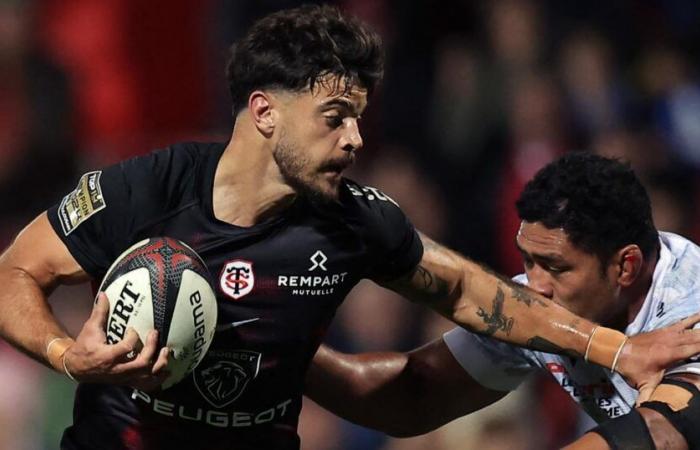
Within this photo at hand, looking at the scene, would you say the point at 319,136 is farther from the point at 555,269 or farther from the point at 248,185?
the point at 555,269

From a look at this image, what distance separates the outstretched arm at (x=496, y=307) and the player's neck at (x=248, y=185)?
23.8 inches

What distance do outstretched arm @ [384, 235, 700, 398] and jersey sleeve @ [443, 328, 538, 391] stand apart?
50 centimetres

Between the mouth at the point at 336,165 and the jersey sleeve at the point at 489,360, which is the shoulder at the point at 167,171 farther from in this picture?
the jersey sleeve at the point at 489,360

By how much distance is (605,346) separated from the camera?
5324mm

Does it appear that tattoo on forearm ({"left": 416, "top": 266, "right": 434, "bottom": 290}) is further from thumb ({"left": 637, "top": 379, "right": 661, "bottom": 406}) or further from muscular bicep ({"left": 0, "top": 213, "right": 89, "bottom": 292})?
muscular bicep ({"left": 0, "top": 213, "right": 89, "bottom": 292})

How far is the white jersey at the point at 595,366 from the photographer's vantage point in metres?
5.61

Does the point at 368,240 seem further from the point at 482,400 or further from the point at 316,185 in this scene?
the point at 482,400

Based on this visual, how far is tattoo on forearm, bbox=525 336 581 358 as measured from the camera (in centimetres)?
543

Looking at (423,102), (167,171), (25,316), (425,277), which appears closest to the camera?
(25,316)

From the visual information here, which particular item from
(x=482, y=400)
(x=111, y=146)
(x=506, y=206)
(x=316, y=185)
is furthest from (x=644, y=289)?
(x=111, y=146)

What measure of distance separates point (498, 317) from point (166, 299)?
1.39m

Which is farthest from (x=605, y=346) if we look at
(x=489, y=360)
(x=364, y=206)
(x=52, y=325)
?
(x=52, y=325)

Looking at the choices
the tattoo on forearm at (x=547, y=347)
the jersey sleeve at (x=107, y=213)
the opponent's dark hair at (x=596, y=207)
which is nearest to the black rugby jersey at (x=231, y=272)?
the jersey sleeve at (x=107, y=213)

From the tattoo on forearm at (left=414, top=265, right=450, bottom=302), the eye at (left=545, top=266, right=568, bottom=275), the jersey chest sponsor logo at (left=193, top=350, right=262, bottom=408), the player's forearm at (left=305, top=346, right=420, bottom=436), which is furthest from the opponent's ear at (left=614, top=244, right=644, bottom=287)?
the jersey chest sponsor logo at (left=193, top=350, right=262, bottom=408)
